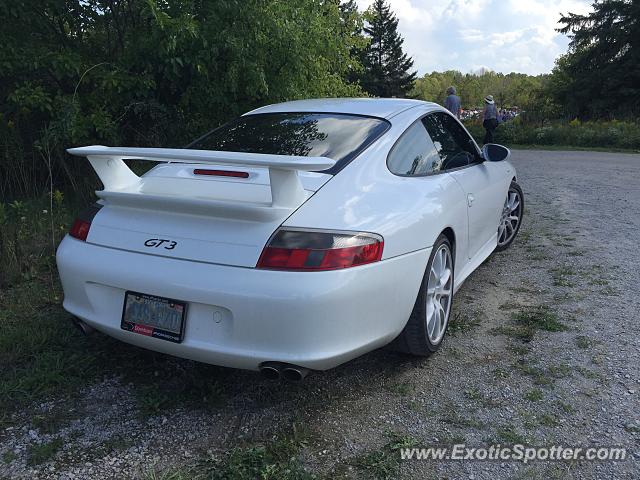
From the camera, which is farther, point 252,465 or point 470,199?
point 470,199

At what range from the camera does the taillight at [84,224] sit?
2.64 metres

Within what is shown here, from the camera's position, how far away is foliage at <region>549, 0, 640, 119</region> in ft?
116

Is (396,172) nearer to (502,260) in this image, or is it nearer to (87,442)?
(87,442)

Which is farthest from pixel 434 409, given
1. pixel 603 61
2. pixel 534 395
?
pixel 603 61

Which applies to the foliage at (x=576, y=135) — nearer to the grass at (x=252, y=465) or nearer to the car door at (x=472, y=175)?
the car door at (x=472, y=175)

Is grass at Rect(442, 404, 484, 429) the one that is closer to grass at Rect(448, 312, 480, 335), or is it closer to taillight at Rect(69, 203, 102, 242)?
grass at Rect(448, 312, 480, 335)

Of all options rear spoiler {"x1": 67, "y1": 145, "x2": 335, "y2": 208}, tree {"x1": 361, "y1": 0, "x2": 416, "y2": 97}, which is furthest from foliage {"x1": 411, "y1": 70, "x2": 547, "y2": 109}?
rear spoiler {"x1": 67, "y1": 145, "x2": 335, "y2": 208}

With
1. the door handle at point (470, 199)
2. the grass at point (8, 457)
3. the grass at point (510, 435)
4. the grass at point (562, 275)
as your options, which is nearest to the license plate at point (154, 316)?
the grass at point (8, 457)

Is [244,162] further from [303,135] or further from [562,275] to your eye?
[562,275]

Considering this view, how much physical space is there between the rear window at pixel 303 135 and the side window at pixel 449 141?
21.8 inches

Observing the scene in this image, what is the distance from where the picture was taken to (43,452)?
221 cm

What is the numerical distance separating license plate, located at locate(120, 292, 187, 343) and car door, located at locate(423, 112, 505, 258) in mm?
1921

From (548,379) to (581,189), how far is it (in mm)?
7071

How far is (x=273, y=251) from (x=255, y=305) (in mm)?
230
